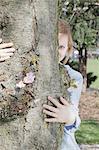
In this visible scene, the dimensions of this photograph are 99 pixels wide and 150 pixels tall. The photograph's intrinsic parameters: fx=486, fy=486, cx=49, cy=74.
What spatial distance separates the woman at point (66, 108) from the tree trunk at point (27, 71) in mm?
55

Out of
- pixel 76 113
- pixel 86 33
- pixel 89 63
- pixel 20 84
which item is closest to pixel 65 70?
pixel 76 113

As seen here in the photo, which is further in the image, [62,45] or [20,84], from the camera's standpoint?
[62,45]

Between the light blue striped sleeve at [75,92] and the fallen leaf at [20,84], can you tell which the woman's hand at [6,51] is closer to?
the fallen leaf at [20,84]

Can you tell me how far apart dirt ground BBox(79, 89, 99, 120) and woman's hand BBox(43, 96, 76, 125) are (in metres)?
11.1

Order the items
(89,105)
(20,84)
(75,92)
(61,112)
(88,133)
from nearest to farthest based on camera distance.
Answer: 1. (20,84)
2. (61,112)
3. (75,92)
4. (88,133)
5. (89,105)

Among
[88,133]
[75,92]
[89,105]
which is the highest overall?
[75,92]

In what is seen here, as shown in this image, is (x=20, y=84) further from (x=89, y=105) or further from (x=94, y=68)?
(x=94, y=68)

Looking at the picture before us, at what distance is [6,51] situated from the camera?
7.30 ft

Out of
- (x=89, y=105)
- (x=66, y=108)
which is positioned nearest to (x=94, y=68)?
(x=89, y=105)

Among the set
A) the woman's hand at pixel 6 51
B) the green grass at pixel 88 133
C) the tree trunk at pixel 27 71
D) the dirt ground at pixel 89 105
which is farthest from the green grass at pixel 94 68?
the woman's hand at pixel 6 51

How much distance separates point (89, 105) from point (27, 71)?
13538 millimetres

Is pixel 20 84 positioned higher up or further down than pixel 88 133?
higher up

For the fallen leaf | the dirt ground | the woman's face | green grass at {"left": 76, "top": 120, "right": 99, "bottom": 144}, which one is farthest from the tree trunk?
the dirt ground

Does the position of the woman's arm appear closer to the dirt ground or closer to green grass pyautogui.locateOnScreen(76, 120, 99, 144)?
green grass pyautogui.locateOnScreen(76, 120, 99, 144)
